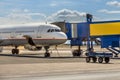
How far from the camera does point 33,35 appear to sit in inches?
2082

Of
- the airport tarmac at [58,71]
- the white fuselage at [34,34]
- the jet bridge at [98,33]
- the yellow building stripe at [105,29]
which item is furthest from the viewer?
the white fuselage at [34,34]

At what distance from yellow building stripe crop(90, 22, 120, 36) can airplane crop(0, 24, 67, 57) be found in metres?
4.33

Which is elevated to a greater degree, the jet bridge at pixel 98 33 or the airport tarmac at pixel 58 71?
the jet bridge at pixel 98 33

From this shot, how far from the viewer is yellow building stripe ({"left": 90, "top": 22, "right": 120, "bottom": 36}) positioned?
50.0m

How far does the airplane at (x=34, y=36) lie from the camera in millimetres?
50812

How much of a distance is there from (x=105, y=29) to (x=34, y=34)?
959 cm

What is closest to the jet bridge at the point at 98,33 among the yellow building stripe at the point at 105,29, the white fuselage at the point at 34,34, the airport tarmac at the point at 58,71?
the yellow building stripe at the point at 105,29

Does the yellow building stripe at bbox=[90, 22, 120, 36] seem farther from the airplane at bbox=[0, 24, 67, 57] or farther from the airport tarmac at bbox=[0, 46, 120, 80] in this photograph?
the airport tarmac at bbox=[0, 46, 120, 80]

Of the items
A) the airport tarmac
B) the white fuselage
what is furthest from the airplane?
the airport tarmac

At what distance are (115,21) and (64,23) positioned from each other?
34.8ft

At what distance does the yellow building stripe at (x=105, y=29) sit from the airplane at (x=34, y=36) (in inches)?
170

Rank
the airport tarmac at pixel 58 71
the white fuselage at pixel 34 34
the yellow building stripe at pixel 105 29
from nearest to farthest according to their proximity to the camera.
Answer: the airport tarmac at pixel 58 71 → the yellow building stripe at pixel 105 29 → the white fuselage at pixel 34 34

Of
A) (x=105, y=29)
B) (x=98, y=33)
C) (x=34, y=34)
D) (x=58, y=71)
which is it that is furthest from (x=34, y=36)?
(x=58, y=71)

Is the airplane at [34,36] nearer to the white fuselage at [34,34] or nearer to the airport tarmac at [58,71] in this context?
the white fuselage at [34,34]
